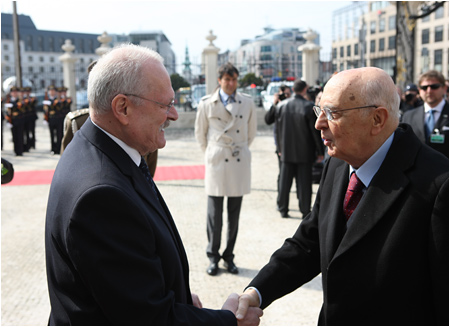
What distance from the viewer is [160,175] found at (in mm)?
10453

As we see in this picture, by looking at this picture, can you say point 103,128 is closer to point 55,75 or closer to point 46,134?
point 46,134

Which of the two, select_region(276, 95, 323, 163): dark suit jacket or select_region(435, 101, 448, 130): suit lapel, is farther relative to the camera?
select_region(276, 95, 323, 163): dark suit jacket

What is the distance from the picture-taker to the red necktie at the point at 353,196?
215 cm

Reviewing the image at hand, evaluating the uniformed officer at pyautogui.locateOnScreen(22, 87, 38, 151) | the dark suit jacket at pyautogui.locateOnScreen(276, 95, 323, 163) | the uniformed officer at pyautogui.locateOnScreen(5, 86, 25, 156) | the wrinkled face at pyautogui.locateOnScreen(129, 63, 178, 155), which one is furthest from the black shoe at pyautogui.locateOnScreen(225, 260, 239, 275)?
the uniformed officer at pyautogui.locateOnScreen(22, 87, 38, 151)

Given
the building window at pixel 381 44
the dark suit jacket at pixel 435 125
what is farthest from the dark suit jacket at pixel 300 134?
the building window at pixel 381 44

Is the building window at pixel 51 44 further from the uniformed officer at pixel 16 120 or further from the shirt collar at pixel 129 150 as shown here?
the shirt collar at pixel 129 150

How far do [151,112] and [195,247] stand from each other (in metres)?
4.05

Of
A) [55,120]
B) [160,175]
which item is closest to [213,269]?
[160,175]

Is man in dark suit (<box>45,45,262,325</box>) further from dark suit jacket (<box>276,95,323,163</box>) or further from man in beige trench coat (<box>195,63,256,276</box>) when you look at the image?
dark suit jacket (<box>276,95,323,163</box>)

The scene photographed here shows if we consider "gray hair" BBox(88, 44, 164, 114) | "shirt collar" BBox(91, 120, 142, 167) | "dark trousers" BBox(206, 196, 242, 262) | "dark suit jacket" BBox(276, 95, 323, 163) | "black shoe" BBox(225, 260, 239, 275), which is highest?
"gray hair" BBox(88, 44, 164, 114)

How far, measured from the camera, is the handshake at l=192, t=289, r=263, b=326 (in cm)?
221

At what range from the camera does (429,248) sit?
5.96 ft

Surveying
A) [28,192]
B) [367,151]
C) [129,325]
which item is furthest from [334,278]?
[28,192]

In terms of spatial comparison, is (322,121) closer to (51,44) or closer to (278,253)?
(278,253)
